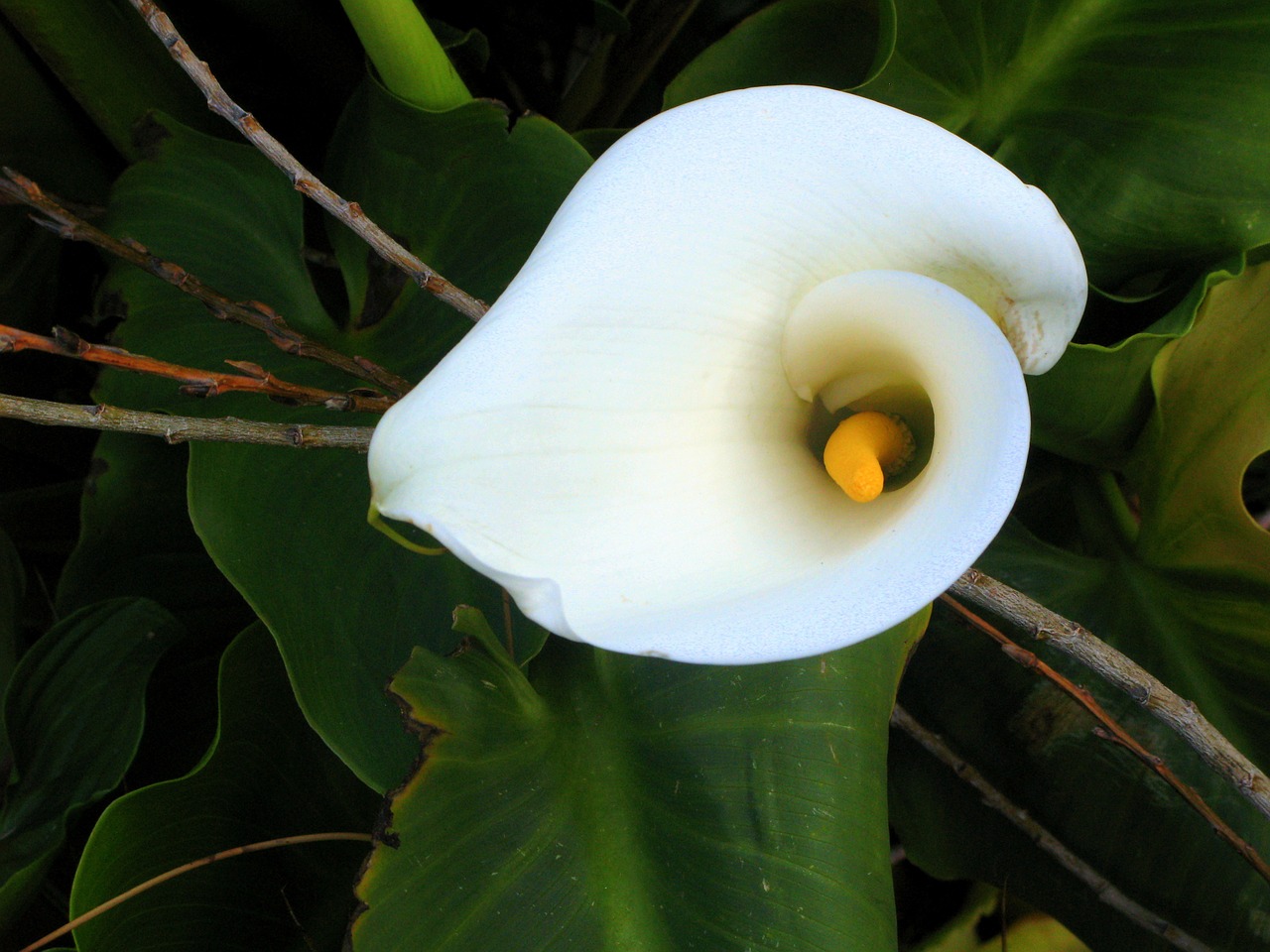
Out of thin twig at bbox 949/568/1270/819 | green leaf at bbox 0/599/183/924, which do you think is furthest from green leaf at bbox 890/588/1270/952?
green leaf at bbox 0/599/183/924

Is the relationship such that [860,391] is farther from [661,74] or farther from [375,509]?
[661,74]

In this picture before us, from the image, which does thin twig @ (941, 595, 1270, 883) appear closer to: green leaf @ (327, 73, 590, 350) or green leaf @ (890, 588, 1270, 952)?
green leaf @ (890, 588, 1270, 952)

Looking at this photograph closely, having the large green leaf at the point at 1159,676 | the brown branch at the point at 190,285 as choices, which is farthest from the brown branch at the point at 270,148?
the large green leaf at the point at 1159,676

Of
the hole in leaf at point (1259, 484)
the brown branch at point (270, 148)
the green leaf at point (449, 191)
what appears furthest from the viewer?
the hole in leaf at point (1259, 484)

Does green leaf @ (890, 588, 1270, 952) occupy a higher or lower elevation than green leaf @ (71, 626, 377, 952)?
lower

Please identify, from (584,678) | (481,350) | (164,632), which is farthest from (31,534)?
(481,350)

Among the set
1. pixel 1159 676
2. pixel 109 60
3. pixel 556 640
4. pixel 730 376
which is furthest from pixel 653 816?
pixel 109 60

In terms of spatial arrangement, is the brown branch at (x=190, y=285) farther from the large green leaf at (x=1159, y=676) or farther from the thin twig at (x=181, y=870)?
the large green leaf at (x=1159, y=676)

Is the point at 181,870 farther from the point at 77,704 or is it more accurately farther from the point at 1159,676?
the point at 1159,676
